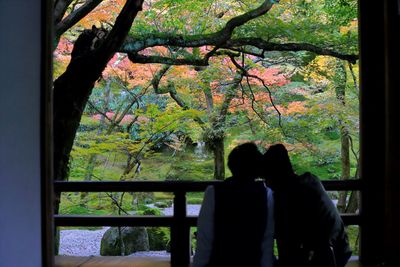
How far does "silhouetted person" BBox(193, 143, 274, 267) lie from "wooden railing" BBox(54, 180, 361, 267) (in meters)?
1.14

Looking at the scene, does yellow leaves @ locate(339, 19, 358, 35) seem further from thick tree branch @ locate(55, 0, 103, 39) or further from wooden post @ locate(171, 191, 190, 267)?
wooden post @ locate(171, 191, 190, 267)

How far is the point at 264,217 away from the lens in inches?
58.2

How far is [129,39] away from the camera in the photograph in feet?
16.1

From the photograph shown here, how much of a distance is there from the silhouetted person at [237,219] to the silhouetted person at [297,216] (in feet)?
0.25

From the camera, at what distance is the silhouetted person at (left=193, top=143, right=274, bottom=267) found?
1.46 metres

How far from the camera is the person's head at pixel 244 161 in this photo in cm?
148
